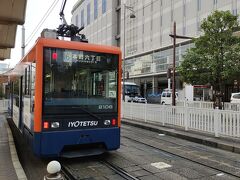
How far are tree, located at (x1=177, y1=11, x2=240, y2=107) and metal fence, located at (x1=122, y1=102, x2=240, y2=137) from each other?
4.73 m

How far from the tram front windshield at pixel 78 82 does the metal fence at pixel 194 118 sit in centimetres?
453

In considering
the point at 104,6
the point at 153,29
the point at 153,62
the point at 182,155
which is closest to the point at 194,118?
the point at 182,155

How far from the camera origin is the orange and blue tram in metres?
6.42

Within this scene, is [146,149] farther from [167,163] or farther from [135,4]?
[135,4]

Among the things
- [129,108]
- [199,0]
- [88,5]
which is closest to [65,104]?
[129,108]

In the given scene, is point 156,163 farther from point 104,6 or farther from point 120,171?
point 104,6

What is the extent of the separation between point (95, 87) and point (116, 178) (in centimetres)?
234

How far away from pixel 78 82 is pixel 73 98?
16.6 inches

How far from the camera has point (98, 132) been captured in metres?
6.99

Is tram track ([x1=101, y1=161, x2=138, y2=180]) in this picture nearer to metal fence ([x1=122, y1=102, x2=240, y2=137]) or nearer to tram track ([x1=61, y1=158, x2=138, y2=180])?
tram track ([x1=61, y1=158, x2=138, y2=180])

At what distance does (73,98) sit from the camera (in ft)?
22.0

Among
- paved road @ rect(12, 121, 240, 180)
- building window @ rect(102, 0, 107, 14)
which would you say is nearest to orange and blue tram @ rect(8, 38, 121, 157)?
paved road @ rect(12, 121, 240, 180)

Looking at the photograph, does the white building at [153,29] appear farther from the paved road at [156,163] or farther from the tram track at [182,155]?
the paved road at [156,163]

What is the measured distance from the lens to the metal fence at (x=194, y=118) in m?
9.64
